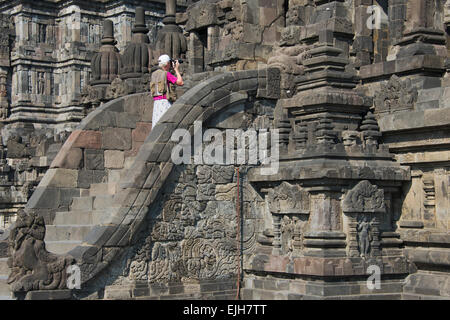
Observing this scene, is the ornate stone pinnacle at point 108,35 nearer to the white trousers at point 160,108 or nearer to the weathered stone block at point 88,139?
the weathered stone block at point 88,139

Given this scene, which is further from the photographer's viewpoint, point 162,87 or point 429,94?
point 162,87

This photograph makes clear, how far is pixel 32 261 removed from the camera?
13.5 meters

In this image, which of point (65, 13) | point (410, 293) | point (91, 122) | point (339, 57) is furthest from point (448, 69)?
point (65, 13)

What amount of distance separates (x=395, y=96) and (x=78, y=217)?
18.8 ft

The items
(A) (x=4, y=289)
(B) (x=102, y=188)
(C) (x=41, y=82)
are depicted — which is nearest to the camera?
(A) (x=4, y=289)

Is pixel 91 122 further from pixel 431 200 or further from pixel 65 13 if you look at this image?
pixel 65 13

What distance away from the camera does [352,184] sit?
14.7 m

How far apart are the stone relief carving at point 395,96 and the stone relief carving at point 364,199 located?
1.48m

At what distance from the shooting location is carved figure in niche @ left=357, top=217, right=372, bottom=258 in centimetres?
1472

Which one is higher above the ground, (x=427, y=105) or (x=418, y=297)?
(x=427, y=105)

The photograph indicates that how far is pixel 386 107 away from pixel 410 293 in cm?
302

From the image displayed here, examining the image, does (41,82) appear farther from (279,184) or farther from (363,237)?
(363,237)

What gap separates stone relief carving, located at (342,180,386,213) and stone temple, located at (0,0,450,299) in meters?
0.02

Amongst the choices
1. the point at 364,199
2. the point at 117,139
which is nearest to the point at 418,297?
the point at 364,199
